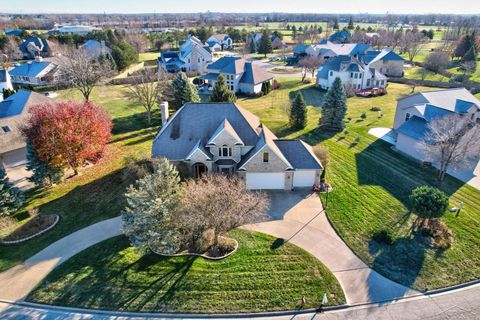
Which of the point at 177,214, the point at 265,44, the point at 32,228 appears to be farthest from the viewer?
the point at 265,44

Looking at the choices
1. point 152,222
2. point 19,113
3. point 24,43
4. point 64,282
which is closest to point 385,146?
point 152,222

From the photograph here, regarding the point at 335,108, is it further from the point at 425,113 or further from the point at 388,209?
the point at 388,209

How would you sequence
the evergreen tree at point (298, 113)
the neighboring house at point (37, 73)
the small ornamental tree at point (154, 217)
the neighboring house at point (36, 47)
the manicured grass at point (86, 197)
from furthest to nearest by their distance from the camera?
the neighboring house at point (36, 47), the neighboring house at point (37, 73), the evergreen tree at point (298, 113), the manicured grass at point (86, 197), the small ornamental tree at point (154, 217)

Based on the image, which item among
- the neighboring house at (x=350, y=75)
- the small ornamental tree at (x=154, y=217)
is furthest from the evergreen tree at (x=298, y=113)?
the small ornamental tree at (x=154, y=217)

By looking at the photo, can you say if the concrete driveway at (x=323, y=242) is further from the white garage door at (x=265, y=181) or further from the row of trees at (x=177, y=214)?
the row of trees at (x=177, y=214)

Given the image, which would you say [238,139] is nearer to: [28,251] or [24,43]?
[28,251]

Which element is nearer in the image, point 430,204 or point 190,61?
point 430,204

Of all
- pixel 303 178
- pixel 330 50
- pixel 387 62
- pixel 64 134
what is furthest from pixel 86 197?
pixel 330 50
